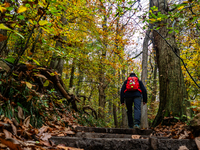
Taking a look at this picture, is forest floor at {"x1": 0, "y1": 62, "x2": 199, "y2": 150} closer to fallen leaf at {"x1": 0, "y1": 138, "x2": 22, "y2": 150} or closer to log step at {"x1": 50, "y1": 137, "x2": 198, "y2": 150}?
fallen leaf at {"x1": 0, "y1": 138, "x2": 22, "y2": 150}

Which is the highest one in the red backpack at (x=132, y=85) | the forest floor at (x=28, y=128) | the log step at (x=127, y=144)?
the red backpack at (x=132, y=85)

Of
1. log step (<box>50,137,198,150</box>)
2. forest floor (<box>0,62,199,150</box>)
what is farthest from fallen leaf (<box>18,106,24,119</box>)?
log step (<box>50,137,198,150</box>)

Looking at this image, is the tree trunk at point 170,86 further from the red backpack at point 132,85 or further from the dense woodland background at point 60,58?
the red backpack at point 132,85

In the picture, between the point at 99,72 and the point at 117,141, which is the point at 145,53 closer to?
the point at 99,72

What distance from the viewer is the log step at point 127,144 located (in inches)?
67.5

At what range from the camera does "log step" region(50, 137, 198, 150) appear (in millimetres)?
1715

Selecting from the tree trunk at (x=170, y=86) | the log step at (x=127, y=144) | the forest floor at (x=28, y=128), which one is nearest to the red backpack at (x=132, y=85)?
the tree trunk at (x=170, y=86)

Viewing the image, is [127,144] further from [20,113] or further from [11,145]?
[20,113]

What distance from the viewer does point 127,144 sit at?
1.77 metres

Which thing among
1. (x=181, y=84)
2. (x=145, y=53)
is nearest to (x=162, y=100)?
(x=181, y=84)

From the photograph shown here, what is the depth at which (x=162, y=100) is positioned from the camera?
4910mm

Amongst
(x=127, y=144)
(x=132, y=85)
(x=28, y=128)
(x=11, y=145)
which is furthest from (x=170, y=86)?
(x=11, y=145)

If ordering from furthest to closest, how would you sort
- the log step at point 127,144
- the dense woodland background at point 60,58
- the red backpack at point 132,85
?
the red backpack at point 132,85
the dense woodland background at point 60,58
the log step at point 127,144

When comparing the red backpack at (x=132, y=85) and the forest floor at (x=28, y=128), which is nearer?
the forest floor at (x=28, y=128)
